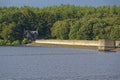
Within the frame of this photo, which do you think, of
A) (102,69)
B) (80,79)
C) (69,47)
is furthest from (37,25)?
(80,79)

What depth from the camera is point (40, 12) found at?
176m

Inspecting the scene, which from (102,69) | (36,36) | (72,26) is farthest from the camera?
(36,36)

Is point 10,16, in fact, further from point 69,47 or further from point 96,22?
point 69,47

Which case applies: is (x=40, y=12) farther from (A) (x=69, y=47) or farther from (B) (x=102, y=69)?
(B) (x=102, y=69)

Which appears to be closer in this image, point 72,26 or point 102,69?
point 102,69

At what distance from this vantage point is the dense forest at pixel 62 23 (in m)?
138

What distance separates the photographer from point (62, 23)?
153500 mm

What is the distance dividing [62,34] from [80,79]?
336 feet

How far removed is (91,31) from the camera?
139000 mm

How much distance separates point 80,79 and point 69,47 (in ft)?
248

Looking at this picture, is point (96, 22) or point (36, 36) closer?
point (96, 22)

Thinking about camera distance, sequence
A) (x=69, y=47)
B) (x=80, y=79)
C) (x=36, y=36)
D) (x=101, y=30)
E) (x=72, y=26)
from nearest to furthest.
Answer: (x=80, y=79) → (x=69, y=47) → (x=101, y=30) → (x=72, y=26) → (x=36, y=36)

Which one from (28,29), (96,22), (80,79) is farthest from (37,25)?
(80,79)

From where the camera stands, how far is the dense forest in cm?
13825
